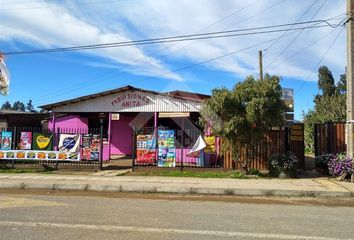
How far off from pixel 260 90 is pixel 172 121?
30.3 ft

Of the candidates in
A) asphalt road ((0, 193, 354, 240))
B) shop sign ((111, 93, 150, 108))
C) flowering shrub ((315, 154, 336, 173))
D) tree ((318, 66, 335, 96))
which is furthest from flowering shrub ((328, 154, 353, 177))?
tree ((318, 66, 335, 96))

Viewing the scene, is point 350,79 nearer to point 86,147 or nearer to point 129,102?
point 86,147

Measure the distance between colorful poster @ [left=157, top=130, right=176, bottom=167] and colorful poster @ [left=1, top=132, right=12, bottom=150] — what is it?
6908mm

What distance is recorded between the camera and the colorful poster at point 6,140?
1933cm

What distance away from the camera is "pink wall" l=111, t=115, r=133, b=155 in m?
26.7

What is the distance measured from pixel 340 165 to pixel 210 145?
5.38 metres

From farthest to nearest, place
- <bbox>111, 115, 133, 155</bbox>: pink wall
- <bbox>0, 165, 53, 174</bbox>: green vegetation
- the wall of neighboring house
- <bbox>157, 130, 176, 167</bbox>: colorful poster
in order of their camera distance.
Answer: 1. <bbox>111, 115, 133, 155</bbox>: pink wall
2. the wall of neighboring house
3. <bbox>157, 130, 176, 167</bbox>: colorful poster
4. <bbox>0, 165, 53, 174</bbox>: green vegetation

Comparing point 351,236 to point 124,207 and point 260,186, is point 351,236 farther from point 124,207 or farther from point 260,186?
point 260,186

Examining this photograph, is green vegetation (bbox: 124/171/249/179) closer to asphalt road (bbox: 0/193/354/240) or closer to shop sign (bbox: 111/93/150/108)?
asphalt road (bbox: 0/193/354/240)

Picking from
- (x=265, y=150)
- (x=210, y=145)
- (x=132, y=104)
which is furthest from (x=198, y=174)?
(x=132, y=104)

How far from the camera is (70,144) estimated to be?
18.9m

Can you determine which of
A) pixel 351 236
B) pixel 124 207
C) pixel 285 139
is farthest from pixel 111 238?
pixel 285 139

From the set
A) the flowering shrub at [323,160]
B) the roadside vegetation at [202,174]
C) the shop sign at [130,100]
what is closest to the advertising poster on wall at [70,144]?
the roadside vegetation at [202,174]

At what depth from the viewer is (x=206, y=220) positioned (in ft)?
27.8
